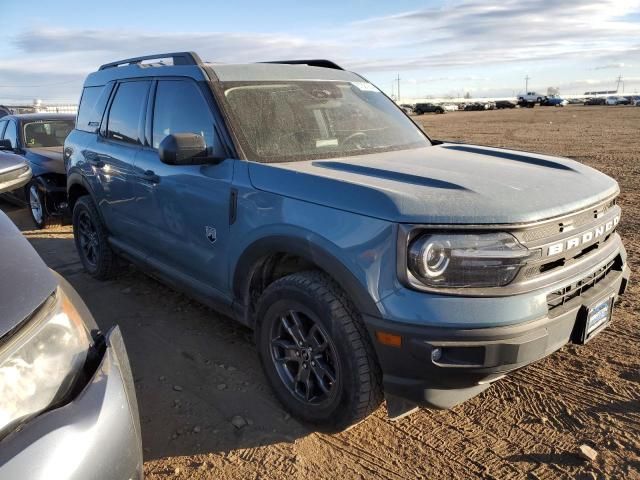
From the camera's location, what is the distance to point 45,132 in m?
8.55

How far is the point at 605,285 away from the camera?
2740 millimetres

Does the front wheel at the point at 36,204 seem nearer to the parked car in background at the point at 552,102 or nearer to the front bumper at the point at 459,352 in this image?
the front bumper at the point at 459,352

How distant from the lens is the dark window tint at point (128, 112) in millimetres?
4156

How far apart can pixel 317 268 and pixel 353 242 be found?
1.39ft

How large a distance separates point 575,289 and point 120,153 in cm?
348

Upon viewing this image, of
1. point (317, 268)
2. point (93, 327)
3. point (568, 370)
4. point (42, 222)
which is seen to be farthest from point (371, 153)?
point (42, 222)

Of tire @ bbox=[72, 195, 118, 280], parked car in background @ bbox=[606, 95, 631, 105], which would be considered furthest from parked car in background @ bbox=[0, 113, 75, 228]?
parked car in background @ bbox=[606, 95, 631, 105]

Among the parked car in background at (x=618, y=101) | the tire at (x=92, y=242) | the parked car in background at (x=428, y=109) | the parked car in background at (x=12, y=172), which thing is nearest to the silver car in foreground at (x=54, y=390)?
the parked car in background at (x=12, y=172)

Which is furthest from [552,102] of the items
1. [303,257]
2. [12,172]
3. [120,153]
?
[12,172]

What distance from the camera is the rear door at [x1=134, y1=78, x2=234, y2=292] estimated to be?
3207 millimetres

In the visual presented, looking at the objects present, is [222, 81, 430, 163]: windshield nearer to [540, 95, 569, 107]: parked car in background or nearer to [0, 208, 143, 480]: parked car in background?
[0, 208, 143, 480]: parked car in background

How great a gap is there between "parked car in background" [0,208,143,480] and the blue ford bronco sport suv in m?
1.08

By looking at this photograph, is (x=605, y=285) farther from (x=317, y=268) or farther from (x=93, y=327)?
(x=93, y=327)

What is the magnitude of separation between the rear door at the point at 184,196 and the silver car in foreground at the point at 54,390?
1.41 metres
